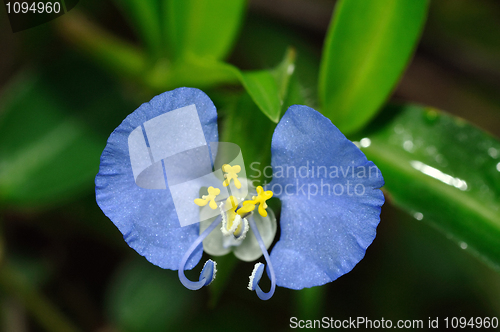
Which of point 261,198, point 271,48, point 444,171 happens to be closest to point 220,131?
point 261,198

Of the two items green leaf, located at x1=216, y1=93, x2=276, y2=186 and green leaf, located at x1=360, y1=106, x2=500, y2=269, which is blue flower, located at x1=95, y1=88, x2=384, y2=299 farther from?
green leaf, located at x1=360, y1=106, x2=500, y2=269

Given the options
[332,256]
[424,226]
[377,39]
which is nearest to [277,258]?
[332,256]

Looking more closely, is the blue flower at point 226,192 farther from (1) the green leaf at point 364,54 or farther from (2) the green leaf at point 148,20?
(2) the green leaf at point 148,20

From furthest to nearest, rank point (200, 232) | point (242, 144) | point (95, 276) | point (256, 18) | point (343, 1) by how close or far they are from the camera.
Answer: point (256, 18), point (95, 276), point (343, 1), point (242, 144), point (200, 232)

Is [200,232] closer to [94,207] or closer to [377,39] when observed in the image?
[377,39]

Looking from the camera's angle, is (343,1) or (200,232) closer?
(200,232)

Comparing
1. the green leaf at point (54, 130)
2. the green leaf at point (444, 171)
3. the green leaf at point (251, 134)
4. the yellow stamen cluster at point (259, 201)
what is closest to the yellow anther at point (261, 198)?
the yellow stamen cluster at point (259, 201)
